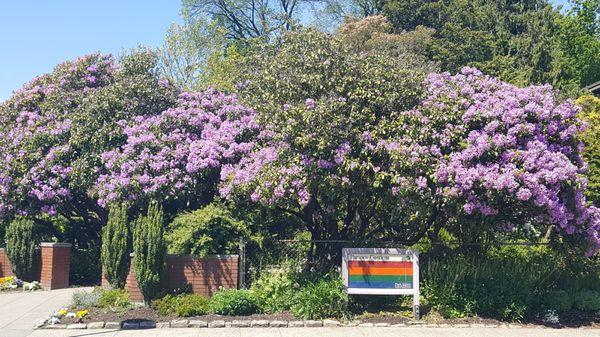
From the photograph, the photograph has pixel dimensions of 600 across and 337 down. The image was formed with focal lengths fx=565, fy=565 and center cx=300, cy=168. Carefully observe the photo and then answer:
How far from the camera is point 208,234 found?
39.9 feet

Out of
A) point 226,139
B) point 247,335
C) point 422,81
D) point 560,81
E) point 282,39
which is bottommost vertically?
point 247,335

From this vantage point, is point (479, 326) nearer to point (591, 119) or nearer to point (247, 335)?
point (247, 335)

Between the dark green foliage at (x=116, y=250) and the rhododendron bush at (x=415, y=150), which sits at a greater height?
the rhododendron bush at (x=415, y=150)

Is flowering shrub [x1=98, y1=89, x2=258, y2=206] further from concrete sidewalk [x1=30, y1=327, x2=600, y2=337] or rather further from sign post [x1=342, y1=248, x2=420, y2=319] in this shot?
concrete sidewalk [x1=30, y1=327, x2=600, y2=337]

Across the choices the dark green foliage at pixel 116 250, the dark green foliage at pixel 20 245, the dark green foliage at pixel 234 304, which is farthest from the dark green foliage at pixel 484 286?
the dark green foliage at pixel 20 245

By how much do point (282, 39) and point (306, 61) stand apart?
1.67 metres

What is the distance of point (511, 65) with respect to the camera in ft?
99.0

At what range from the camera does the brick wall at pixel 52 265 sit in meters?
15.1

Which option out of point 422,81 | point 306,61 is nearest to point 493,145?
point 422,81

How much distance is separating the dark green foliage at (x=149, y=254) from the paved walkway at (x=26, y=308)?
2.04 m

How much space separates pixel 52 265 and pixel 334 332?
8.98 meters

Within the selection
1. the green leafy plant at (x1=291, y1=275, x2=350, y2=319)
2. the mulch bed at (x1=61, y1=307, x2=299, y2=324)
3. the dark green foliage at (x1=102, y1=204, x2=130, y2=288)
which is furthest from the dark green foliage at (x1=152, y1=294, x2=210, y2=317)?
the green leafy plant at (x1=291, y1=275, x2=350, y2=319)

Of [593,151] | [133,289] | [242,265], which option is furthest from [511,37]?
[133,289]

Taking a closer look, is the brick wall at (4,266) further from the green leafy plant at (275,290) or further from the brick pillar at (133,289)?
the green leafy plant at (275,290)
